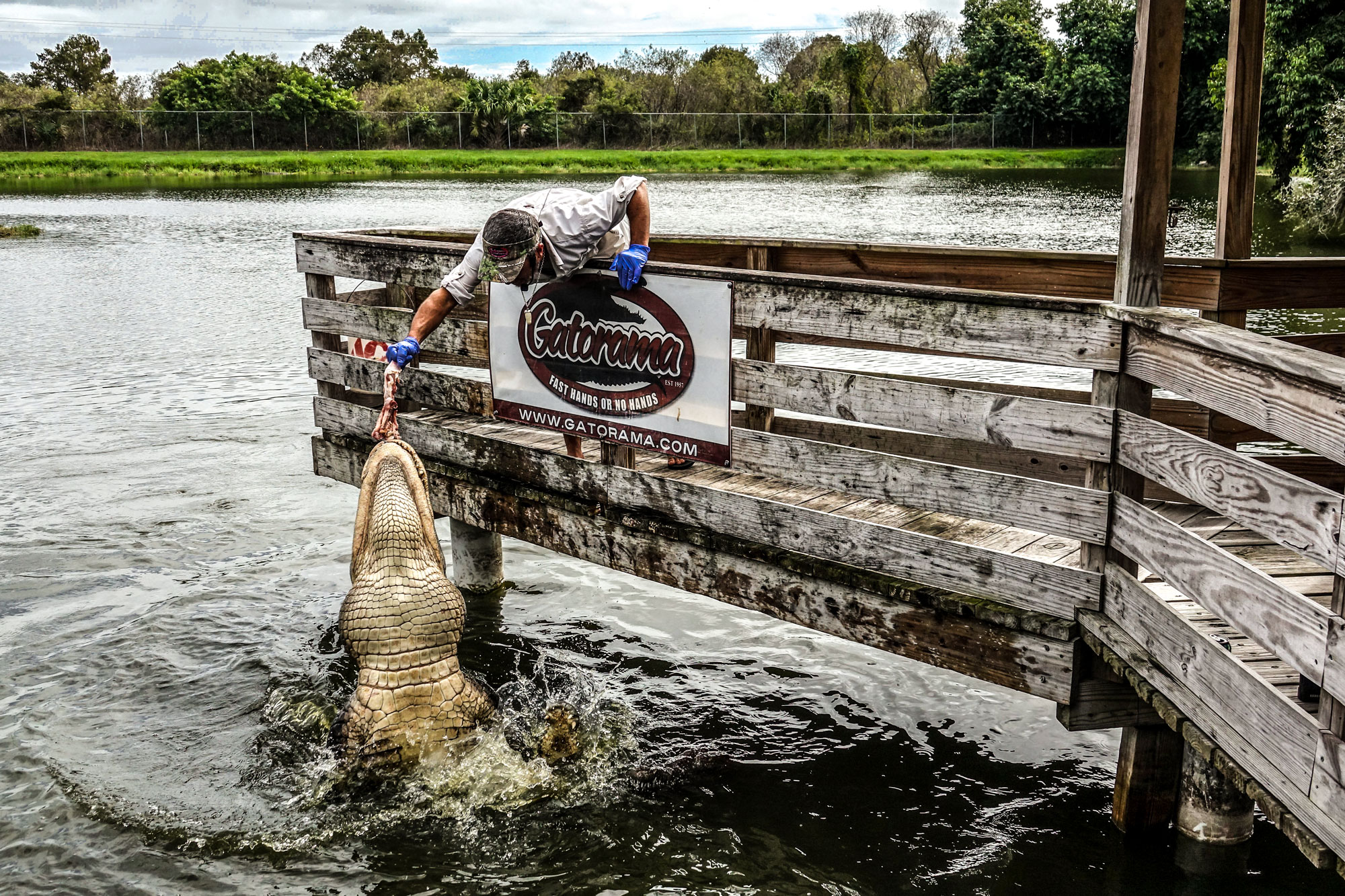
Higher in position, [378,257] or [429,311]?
[378,257]

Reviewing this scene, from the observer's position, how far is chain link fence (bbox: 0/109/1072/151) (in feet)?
221

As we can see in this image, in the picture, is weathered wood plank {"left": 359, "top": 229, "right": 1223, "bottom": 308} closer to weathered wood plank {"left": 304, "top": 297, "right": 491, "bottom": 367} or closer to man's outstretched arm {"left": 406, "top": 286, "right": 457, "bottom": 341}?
weathered wood plank {"left": 304, "top": 297, "right": 491, "bottom": 367}

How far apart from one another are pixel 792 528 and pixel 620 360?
4.03ft

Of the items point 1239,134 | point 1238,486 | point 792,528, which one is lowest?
point 792,528

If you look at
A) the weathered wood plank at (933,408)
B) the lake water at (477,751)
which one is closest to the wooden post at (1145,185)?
the weathered wood plank at (933,408)

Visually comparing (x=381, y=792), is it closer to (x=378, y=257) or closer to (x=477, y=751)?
(x=477, y=751)

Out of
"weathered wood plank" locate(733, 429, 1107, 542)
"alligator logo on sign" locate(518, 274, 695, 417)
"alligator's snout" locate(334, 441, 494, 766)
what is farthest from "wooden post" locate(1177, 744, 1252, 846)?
"alligator's snout" locate(334, 441, 494, 766)

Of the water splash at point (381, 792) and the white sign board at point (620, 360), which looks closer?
the water splash at point (381, 792)

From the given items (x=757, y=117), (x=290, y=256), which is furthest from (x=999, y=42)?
(x=290, y=256)

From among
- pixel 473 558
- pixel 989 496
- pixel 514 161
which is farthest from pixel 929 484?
pixel 514 161

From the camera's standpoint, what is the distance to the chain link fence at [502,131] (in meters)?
67.5

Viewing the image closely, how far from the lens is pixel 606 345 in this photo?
5.88m

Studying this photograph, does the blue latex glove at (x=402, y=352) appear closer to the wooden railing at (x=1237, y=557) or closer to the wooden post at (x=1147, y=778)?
the wooden railing at (x=1237, y=557)

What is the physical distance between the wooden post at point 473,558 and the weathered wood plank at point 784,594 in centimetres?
79
